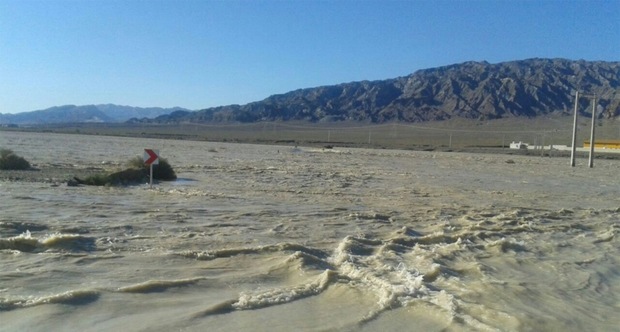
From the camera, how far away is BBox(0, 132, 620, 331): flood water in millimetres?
6434

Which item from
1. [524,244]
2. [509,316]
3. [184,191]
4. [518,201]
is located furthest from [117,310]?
[518,201]

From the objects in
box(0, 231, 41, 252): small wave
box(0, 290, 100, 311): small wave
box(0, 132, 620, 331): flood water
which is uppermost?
box(0, 231, 41, 252): small wave

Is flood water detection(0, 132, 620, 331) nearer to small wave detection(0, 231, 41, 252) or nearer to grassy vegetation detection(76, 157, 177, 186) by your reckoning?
small wave detection(0, 231, 41, 252)

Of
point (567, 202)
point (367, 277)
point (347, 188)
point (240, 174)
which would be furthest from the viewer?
point (240, 174)

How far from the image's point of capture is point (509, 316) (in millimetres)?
6645

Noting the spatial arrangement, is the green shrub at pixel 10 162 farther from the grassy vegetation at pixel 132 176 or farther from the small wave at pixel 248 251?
the small wave at pixel 248 251

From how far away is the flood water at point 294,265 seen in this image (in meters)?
6.43

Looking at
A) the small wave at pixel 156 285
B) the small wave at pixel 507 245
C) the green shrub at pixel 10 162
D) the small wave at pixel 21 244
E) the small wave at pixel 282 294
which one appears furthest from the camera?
the green shrub at pixel 10 162

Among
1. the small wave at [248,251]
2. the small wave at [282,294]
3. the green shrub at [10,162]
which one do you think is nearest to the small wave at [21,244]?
the small wave at [248,251]

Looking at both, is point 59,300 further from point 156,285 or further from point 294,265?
point 294,265

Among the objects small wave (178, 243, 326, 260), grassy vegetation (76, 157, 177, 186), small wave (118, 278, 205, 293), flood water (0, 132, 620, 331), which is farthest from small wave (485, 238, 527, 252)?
grassy vegetation (76, 157, 177, 186)

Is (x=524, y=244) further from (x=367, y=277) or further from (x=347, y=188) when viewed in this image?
(x=347, y=188)

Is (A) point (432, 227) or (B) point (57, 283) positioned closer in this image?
(B) point (57, 283)

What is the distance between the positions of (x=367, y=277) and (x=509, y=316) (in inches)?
77.7
